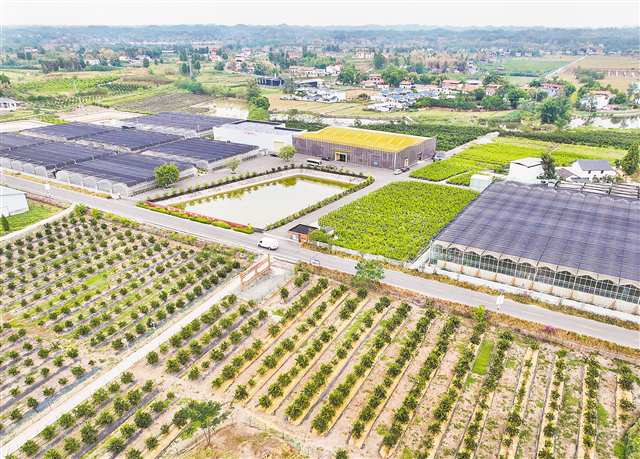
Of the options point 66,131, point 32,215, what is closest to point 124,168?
point 32,215

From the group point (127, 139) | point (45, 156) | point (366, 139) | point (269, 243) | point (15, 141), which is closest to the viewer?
point (269, 243)

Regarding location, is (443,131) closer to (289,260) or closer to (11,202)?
(289,260)

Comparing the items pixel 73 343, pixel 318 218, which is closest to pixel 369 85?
pixel 318 218

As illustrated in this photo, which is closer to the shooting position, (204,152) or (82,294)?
(82,294)

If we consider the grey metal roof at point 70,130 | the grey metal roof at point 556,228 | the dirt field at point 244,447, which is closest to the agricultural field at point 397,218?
the grey metal roof at point 556,228

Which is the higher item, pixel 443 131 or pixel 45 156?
pixel 45 156

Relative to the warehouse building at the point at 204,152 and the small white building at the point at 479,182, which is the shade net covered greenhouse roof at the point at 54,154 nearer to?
the warehouse building at the point at 204,152

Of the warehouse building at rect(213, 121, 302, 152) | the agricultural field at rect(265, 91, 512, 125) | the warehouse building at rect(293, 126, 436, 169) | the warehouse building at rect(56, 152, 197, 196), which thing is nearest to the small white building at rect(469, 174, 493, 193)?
the warehouse building at rect(293, 126, 436, 169)
